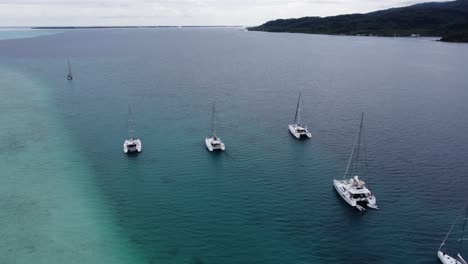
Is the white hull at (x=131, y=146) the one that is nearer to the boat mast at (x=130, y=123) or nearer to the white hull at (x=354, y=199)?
the boat mast at (x=130, y=123)

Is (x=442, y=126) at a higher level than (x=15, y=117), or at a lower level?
higher

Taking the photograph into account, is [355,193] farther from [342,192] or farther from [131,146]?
[131,146]

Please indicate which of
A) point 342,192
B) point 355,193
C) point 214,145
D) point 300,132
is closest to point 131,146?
point 214,145

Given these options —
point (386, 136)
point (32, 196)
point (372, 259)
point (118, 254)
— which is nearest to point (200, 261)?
point (118, 254)

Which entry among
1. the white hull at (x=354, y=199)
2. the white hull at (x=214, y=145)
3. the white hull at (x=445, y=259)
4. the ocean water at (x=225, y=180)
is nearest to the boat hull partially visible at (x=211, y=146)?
the white hull at (x=214, y=145)

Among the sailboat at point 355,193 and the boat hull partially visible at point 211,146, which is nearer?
the sailboat at point 355,193

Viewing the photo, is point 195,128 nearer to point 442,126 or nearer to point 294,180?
point 294,180

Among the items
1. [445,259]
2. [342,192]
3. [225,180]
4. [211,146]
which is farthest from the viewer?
[211,146]

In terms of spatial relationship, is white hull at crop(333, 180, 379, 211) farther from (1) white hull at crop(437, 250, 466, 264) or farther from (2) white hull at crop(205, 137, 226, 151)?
(2) white hull at crop(205, 137, 226, 151)
